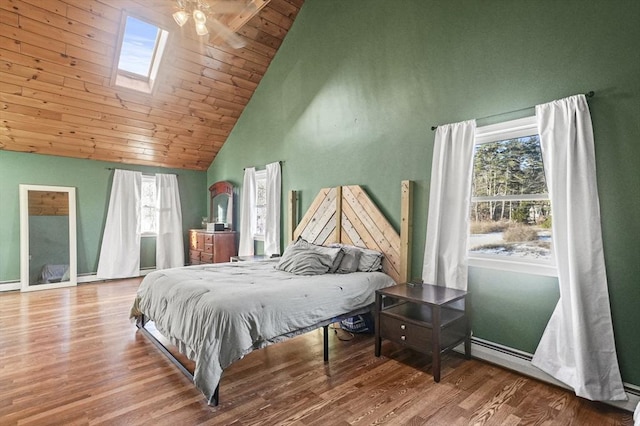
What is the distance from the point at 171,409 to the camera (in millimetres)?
2088

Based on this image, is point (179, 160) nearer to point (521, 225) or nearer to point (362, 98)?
point (362, 98)

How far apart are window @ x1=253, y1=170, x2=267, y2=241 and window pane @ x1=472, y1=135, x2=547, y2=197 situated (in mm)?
3458

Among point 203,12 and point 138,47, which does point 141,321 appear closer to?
point 203,12

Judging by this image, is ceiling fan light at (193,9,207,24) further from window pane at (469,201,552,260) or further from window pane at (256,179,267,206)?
window pane at (256,179,267,206)

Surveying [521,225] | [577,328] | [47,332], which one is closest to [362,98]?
[521,225]

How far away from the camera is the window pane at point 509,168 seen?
8.70 feet

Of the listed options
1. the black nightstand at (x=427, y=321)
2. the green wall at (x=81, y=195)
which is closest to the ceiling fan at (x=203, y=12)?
the black nightstand at (x=427, y=321)

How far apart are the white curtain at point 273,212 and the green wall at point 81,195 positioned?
8.64ft

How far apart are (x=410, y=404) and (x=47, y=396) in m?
2.43

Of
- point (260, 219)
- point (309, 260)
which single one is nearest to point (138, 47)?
point (260, 219)

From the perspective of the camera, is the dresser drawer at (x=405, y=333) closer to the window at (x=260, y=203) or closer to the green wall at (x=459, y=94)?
the green wall at (x=459, y=94)

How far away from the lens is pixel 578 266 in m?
2.24

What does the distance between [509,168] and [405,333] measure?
1.64 m

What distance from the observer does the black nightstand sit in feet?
8.15
